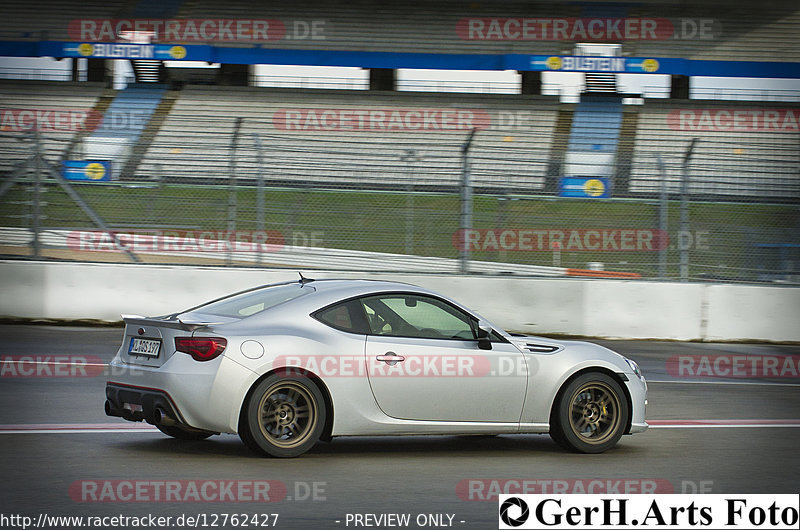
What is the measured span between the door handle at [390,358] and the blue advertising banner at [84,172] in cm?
903

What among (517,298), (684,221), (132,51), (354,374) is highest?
(132,51)

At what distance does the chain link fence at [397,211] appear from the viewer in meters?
14.9

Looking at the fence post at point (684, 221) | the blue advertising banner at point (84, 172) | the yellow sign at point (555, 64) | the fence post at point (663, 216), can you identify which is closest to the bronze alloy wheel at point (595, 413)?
the fence post at point (663, 216)

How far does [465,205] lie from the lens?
49.6 ft

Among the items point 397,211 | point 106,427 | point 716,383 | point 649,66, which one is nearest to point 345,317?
point 106,427

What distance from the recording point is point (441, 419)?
7.12 meters

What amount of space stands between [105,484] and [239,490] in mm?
776

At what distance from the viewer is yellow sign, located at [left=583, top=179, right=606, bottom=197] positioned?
15.2 m

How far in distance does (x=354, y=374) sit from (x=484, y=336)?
1027 millimetres

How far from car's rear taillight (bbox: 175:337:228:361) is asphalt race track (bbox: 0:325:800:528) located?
69 centimetres

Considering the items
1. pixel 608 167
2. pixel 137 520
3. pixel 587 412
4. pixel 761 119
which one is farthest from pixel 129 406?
pixel 761 119

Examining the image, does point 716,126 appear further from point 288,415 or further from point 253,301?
point 288,415

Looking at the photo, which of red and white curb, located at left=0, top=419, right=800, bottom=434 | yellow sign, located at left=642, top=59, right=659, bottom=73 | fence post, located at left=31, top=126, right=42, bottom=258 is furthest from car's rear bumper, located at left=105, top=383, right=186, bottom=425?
yellow sign, located at left=642, top=59, right=659, bottom=73

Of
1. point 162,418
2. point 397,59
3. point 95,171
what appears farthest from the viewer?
point 397,59
